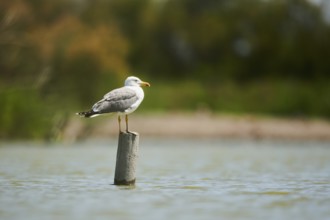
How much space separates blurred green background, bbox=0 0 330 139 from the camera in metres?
38.0

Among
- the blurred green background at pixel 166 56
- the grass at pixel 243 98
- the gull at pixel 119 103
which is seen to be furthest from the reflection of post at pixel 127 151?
the grass at pixel 243 98

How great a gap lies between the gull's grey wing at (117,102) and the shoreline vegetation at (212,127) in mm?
23279

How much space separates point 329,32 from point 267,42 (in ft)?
13.6

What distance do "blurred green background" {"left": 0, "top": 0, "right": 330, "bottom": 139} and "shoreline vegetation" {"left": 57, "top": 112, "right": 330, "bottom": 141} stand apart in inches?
81.3

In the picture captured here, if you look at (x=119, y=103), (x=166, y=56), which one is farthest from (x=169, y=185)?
(x=166, y=56)

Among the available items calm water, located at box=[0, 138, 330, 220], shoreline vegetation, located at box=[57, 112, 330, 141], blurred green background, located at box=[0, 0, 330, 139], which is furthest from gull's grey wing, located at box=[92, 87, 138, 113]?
shoreline vegetation, located at box=[57, 112, 330, 141]

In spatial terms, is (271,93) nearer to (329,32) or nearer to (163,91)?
(163,91)

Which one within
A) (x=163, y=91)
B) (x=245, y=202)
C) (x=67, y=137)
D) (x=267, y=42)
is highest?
(x=267, y=42)

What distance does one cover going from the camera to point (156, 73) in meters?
61.5

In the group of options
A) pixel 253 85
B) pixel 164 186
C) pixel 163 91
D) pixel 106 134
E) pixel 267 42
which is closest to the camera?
pixel 164 186

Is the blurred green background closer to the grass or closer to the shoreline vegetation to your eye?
the grass

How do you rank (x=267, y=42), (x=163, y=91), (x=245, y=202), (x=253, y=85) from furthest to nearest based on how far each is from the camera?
(x=267, y=42) → (x=253, y=85) → (x=163, y=91) → (x=245, y=202)

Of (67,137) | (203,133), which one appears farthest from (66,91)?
(203,133)

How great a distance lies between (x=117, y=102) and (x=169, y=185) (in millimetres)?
2133
